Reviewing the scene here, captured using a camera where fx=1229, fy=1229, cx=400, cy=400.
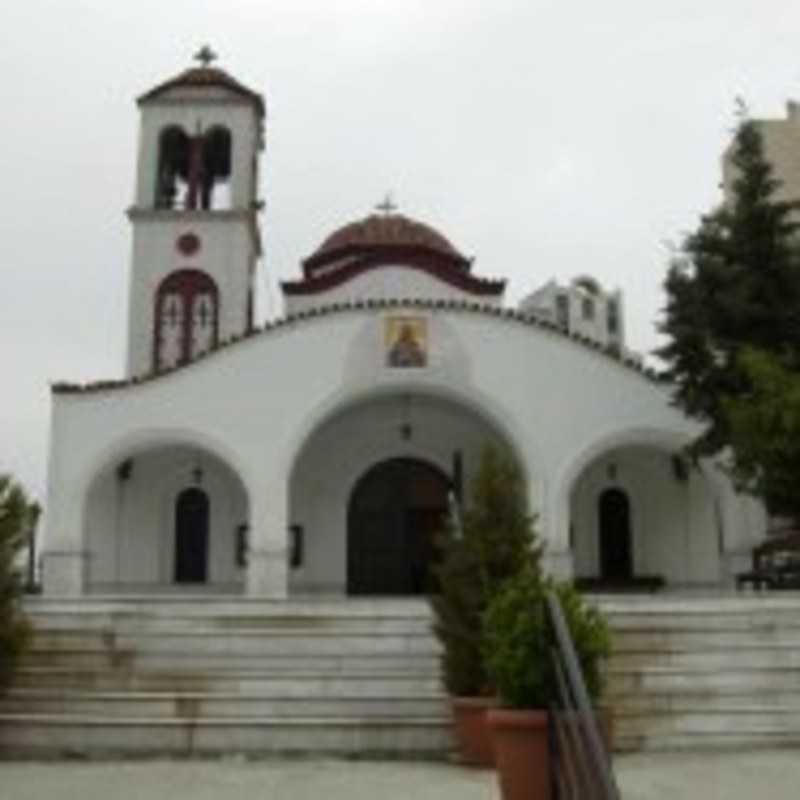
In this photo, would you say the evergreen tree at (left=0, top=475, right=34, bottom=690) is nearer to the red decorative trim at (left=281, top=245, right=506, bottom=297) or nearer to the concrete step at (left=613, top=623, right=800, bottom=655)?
the concrete step at (left=613, top=623, right=800, bottom=655)

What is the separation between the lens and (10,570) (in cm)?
973

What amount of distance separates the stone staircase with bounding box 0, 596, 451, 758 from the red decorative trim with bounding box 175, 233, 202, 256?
1384 cm

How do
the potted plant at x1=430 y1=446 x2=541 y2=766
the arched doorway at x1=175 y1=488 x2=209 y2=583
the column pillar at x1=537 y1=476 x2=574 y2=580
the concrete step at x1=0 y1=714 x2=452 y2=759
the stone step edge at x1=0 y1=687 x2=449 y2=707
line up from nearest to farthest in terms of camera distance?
the potted plant at x1=430 y1=446 x2=541 y2=766 → the concrete step at x1=0 y1=714 x2=452 y2=759 → the stone step edge at x1=0 y1=687 x2=449 y2=707 → the column pillar at x1=537 y1=476 x2=574 y2=580 → the arched doorway at x1=175 y1=488 x2=209 y2=583

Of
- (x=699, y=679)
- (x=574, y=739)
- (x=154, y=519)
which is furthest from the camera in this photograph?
(x=154, y=519)

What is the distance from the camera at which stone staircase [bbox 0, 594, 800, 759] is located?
31.5 ft

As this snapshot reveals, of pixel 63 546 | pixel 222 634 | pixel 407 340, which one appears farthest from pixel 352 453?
pixel 222 634

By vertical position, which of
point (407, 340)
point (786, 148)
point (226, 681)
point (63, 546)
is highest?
point (786, 148)

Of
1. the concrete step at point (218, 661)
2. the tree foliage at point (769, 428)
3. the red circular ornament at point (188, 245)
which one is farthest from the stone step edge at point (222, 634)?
the red circular ornament at point (188, 245)

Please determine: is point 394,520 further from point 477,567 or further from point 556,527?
point 477,567

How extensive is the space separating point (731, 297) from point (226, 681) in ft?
34.1

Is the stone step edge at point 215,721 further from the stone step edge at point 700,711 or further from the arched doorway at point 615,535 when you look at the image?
the arched doorway at point 615,535

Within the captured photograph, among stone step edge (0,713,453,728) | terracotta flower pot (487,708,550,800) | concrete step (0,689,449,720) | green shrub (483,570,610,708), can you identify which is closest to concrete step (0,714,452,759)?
stone step edge (0,713,453,728)

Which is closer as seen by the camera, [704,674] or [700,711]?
[700,711]

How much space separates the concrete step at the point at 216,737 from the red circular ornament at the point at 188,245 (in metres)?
17.1
